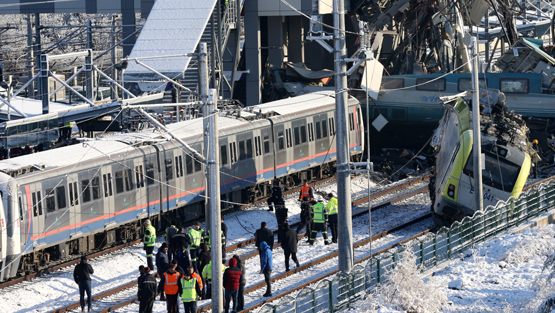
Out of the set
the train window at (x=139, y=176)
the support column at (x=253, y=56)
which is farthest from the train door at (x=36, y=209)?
the support column at (x=253, y=56)

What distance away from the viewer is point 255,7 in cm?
4334

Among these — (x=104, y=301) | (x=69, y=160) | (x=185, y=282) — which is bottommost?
(x=104, y=301)

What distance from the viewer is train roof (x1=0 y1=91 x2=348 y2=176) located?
21.4 meters

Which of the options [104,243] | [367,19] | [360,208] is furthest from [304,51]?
[104,243]

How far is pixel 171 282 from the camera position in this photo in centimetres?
1672

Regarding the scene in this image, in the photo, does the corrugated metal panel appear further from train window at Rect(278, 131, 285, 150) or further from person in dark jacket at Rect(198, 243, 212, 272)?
person in dark jacket at Rect(198, 243, 212, 272)

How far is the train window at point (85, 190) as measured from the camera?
2236 cm

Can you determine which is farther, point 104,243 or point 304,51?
point 304,51

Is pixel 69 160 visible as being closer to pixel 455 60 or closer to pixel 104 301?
pixel 104 301

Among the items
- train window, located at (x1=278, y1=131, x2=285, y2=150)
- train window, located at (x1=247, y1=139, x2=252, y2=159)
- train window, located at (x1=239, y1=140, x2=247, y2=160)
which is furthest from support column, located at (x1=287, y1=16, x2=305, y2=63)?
train window, located at (x1=239, y1=140, x2=247, y2=160)

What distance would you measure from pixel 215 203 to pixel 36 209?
6351 mm

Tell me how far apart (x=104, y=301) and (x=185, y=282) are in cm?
374

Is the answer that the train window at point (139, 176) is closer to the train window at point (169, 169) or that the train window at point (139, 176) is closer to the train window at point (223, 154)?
the train window at point (169, 169)

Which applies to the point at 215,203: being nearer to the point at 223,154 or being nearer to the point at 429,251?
the point at 429,251
